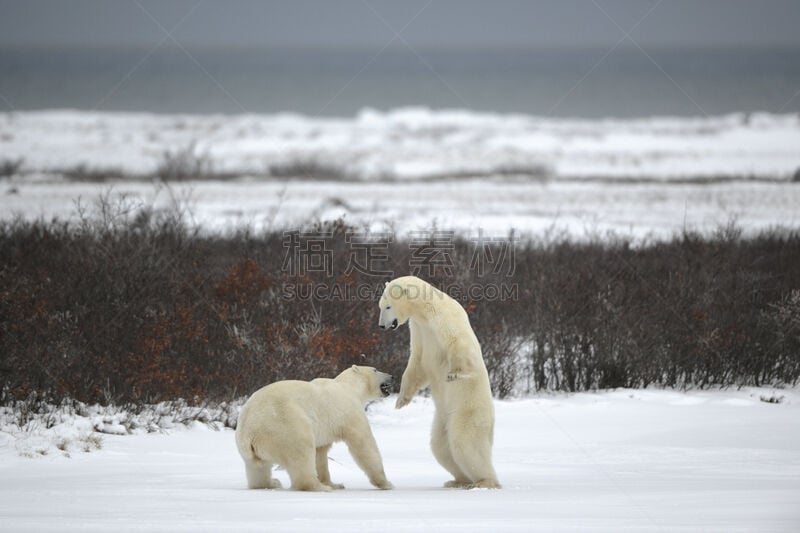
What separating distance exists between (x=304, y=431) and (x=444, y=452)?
1.16 m

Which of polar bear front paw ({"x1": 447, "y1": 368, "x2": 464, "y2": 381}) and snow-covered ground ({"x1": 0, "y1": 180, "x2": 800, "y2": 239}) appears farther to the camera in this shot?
snow-covered ground ({"x1": 0, "y1": 180, "x2": 800, "y2": 239})

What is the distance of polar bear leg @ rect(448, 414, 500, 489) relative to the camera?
20.4ft

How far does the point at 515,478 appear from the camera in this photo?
6746 mm

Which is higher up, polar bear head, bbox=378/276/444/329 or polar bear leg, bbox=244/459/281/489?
polar bear head, bbox=378/276/444/329

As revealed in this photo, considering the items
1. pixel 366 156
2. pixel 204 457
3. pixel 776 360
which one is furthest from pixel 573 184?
pixel 204 457

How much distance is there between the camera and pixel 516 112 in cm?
7350

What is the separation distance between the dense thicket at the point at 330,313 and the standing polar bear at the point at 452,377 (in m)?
2.99

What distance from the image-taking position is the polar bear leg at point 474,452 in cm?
620

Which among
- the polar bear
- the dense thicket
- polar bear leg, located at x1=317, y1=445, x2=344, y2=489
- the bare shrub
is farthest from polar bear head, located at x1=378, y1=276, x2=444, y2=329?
the bare shrub

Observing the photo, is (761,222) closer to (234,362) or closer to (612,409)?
(612,409)

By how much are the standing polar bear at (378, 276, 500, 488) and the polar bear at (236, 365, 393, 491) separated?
18.8 inches

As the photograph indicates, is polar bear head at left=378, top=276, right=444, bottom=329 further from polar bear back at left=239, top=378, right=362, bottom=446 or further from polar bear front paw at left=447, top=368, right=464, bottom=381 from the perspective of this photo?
polar bear back at left=239, top=378, right=362, bottom=446

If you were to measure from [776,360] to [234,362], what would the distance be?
6037 mm

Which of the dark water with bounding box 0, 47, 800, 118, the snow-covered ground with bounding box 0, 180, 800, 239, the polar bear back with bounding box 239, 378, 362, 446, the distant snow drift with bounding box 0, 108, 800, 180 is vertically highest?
the dark water with bounding box 0, 47, 800, 118
